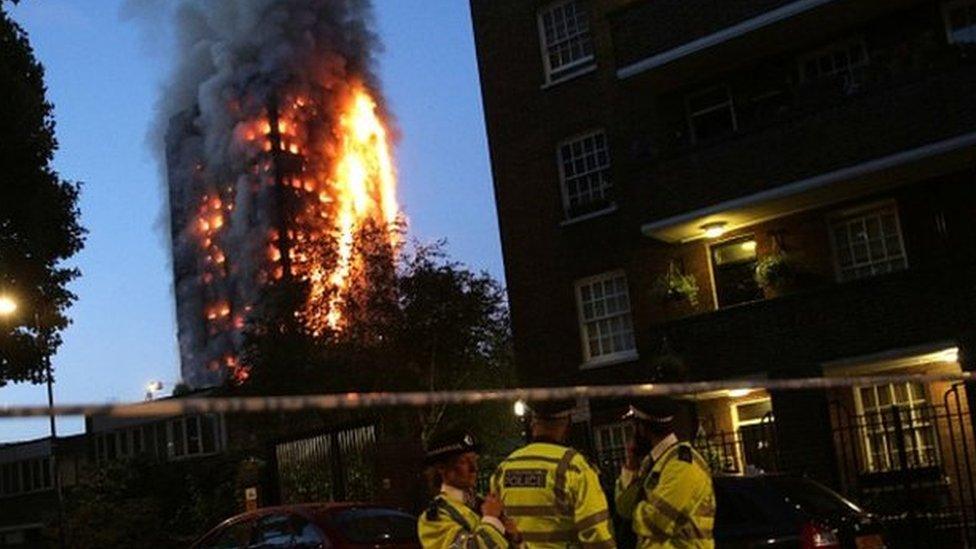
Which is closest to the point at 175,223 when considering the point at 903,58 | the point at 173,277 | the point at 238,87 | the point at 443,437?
the point at 173,277

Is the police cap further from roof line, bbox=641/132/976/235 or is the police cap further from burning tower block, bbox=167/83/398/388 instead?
burning tower block, bbox=167/83/398/388

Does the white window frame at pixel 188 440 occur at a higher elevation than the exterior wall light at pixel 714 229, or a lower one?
lower

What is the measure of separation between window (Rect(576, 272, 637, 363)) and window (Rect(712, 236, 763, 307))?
2.02 meters

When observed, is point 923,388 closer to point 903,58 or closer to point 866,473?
point 866,473

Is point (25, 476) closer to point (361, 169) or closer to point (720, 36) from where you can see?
point (361, 169)

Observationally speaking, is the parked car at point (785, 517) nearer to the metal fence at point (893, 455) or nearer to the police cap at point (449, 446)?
the police cap at point (449, 446)

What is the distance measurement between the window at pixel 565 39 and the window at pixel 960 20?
7036mm

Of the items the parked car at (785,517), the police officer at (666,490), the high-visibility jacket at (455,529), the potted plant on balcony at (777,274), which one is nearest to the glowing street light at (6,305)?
the potted plant on balcony at (777,274)

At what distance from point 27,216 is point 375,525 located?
56.5 ft

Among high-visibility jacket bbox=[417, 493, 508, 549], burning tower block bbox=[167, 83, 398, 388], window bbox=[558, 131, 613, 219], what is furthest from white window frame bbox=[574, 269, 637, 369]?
Answer: burning tower block bbox=[167, 83, 398, 388]

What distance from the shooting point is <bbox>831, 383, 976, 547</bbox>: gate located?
1418 cm

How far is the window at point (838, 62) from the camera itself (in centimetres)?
1978

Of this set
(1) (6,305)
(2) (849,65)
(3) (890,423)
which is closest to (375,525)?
(3) (890,423)

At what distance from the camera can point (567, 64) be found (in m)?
23.9
